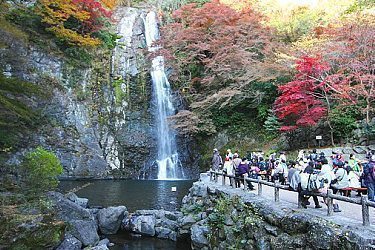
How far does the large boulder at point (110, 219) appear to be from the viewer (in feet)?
40.2

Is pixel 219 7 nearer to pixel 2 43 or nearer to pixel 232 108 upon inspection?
pixel 232 108

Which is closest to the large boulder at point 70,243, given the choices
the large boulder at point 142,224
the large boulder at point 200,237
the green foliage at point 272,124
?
the large boulder at point 142,224

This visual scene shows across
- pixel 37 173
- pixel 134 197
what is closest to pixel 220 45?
pixel 134 197

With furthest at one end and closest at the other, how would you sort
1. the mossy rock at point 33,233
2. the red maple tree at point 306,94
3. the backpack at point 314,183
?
the red maple tree at point 306,94
the mossy rock at point 33,233
the backpack at point 314,183

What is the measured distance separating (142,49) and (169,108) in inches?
253

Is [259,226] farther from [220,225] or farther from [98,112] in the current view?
[98,112]

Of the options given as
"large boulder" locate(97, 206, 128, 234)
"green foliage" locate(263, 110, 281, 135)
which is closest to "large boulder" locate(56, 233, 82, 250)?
"large boulder" locate(97, 206, 128, 234)

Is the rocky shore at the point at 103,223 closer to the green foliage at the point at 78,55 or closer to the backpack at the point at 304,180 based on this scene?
the backpack at the point at 304,180

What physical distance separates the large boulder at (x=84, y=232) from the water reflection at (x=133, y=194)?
396 cm

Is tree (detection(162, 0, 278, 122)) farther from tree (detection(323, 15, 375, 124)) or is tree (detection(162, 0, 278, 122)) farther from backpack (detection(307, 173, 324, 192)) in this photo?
backpack (detection(307, 173, 324, 192))

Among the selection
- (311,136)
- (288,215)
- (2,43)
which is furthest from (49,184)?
(311,136)

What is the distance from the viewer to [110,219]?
12.3 metres

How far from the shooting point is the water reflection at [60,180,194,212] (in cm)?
1556

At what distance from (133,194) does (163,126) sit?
1003 cm
